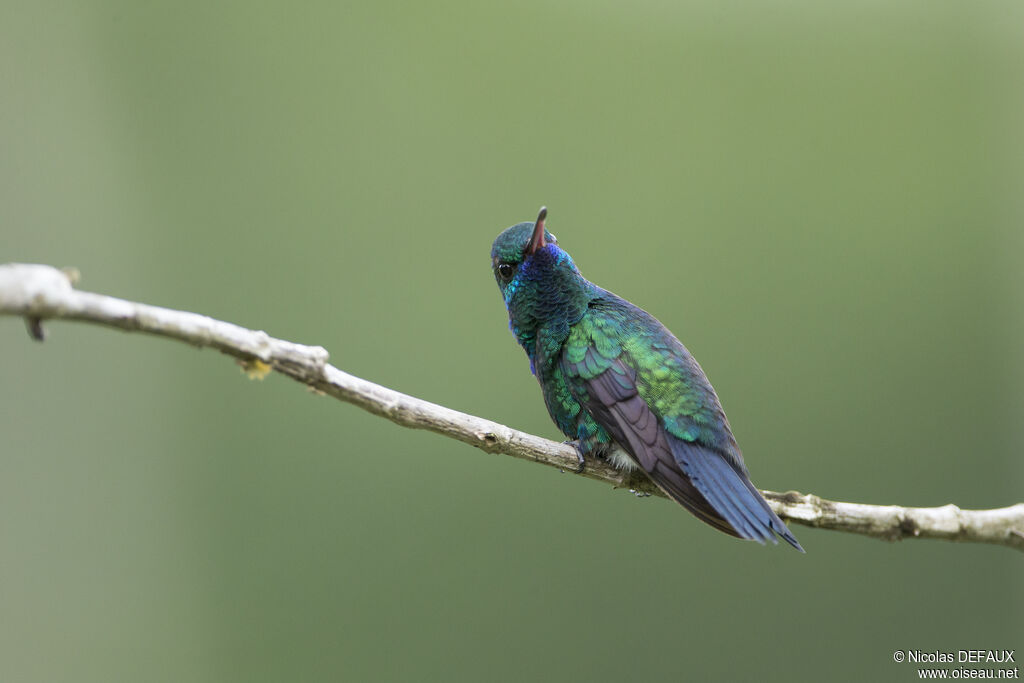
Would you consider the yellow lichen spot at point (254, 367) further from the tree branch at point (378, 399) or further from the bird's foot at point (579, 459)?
the bird's foot at point (579, 459)

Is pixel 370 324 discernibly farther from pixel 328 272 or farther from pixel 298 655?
pixel 298 655

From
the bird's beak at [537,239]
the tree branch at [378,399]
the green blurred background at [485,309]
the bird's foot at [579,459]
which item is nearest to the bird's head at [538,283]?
the bird's beak at [537,239]

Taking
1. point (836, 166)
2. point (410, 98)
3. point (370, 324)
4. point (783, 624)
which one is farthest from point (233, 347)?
point (836, 166)

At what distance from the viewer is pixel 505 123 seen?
18.5 ft

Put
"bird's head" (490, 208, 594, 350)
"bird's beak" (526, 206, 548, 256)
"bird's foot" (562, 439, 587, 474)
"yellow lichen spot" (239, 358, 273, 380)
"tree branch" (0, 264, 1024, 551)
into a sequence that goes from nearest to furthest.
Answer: "tree branch" (0, 264, 1024, 551)
"yellow lichen spot" (239, 358, 273, 380)
"bird's foot" (562, 439, 587, 474)
"bird's beak" (526, 206, 548, 256)
"bird's head" (490, 208, 594, 350)

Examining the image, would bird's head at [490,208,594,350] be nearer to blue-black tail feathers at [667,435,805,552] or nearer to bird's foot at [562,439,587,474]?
bird's foot at [562,439,587,474]

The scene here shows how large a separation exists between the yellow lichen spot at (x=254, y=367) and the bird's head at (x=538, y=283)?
3.94ft

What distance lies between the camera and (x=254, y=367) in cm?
190

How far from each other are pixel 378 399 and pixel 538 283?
102cm

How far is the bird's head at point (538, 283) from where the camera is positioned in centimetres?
287

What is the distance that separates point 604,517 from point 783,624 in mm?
1264

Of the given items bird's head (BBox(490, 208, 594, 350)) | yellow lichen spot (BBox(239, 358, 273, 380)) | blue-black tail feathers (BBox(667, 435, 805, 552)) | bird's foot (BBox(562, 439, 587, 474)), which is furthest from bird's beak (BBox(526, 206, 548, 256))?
yellow lichen spot (BBox(239, 358, 273, 380))

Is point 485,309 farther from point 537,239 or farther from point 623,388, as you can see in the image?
point 623,388

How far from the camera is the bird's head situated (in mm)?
2871
